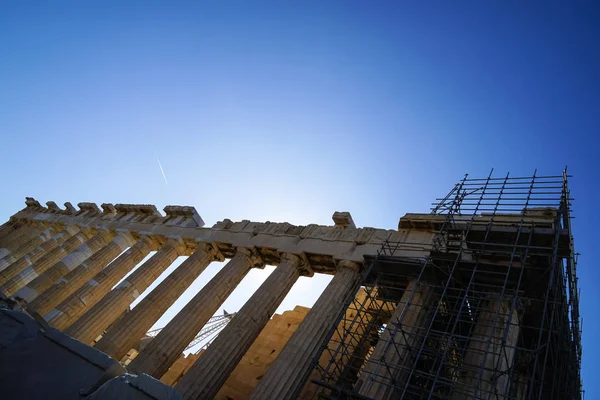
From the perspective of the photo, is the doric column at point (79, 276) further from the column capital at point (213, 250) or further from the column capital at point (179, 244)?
the column capital at point (213, 250)

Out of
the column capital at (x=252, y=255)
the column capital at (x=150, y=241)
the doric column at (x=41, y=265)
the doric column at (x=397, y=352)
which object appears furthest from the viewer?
the column capital at (x=150, y=241)

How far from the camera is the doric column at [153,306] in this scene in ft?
58.2

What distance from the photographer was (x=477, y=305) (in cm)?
1494

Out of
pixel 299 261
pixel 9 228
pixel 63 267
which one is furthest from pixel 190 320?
pixel 9 228

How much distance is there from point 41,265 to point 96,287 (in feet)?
26.9

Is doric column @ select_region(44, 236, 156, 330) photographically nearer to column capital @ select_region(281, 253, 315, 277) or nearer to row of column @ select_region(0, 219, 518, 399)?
row of column @ select_region(0, 219, 518, 399)

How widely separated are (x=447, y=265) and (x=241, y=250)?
10.6 meters

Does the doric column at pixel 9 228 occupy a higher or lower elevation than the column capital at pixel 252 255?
lower

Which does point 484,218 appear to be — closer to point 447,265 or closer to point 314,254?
point 447,265

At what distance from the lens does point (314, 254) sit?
19625mm

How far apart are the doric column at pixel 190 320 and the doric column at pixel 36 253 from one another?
15.0 m

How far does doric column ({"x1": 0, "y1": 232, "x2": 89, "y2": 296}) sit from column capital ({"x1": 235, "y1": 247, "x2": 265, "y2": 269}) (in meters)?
13.7

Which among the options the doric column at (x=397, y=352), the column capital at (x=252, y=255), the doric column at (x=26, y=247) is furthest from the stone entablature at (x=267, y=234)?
the doric column at (x=26, y=247)

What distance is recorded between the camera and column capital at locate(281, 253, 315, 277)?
1975 centimetres
